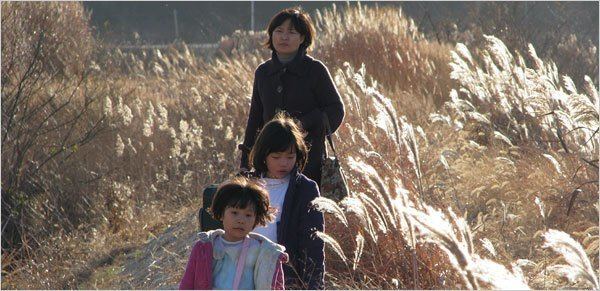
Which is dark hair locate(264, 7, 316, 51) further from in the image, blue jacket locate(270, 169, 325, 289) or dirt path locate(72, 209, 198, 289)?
dirt path locate(72, 209, 198, 289)

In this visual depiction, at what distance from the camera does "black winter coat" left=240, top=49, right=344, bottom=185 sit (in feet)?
17.1

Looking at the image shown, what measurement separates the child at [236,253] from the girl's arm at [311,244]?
45cm

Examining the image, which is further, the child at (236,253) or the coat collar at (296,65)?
the coat collar at (296,65)

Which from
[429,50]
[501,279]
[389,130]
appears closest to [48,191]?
[429,50]

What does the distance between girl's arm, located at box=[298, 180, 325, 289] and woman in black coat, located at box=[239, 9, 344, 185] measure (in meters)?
0.86

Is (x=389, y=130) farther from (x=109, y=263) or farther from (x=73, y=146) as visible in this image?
(x=73, y=146)

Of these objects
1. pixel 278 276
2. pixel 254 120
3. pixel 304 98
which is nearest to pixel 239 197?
pixel 278 276

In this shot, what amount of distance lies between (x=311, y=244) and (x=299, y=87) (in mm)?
1243

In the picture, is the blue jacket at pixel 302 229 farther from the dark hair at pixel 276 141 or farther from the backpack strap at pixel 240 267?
the backpack strap at pixel 240 267

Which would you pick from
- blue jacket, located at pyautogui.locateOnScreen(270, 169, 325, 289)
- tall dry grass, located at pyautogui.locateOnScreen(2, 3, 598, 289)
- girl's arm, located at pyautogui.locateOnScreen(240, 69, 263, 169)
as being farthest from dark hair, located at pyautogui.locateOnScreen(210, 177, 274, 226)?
girl's arm, located at pyautogui.locateOnScreen(240, 69, 263, 169)

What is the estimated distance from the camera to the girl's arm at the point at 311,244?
4.23 m

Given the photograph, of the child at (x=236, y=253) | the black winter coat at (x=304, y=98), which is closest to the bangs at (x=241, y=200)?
the child at (x=236, y=253)

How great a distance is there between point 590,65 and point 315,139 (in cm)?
1313

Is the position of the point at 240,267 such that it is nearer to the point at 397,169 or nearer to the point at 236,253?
the point at 236,253
